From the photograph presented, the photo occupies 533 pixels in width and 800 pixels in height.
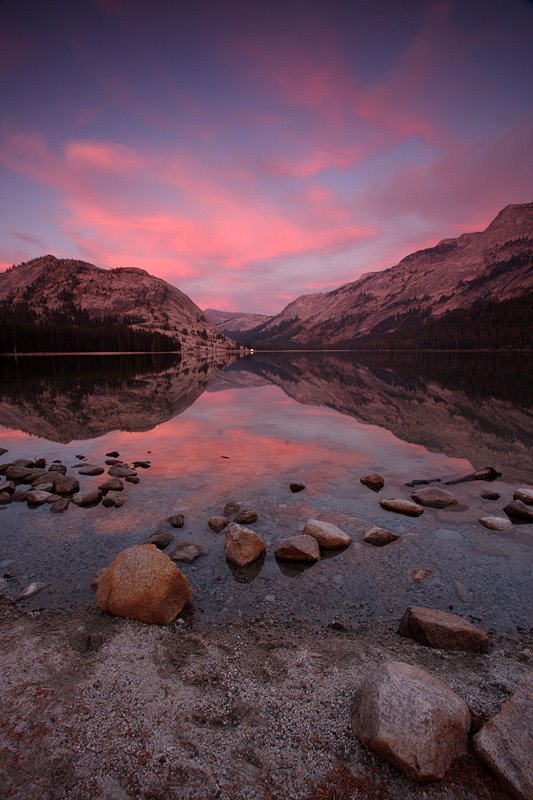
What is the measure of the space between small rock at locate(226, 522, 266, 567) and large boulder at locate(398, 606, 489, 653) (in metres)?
3.73

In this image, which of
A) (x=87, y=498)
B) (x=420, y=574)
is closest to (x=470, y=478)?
(x=420, y=574)

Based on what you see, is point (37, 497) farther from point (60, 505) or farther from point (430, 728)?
point (430, 728)

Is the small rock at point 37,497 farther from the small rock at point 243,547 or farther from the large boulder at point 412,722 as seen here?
the large boulder at point 412,722

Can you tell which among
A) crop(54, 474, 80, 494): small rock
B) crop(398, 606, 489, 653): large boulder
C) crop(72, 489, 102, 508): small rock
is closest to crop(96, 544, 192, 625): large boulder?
crop(398, 606, 489, 653): large boulder

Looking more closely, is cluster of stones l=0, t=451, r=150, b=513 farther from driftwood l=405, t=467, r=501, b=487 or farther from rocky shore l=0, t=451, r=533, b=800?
driftwood l=405, t=467, r=501, b=487

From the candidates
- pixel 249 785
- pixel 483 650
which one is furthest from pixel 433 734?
pixel 483 650

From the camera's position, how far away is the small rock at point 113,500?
12453 mm

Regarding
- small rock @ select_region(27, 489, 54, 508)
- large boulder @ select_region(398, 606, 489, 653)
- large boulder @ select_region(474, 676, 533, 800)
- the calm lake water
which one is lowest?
the calm lake water

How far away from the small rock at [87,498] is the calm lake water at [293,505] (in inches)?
21.1

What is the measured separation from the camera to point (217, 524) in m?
10.9

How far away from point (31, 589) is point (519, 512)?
13844 mm

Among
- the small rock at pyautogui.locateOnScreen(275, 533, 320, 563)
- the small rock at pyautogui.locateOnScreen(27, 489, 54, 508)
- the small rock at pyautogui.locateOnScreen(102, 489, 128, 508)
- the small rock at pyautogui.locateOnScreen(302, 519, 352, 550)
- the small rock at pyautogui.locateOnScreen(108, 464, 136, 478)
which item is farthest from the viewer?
the small rock at pyautogui.locateOnScreen(108, 464, 136, 478)

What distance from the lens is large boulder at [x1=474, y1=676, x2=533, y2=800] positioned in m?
3.80

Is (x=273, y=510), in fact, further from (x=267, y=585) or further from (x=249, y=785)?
(x=249, y=785)
